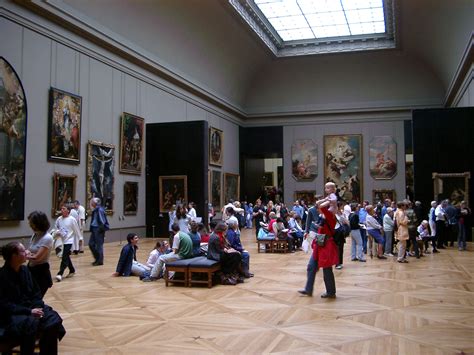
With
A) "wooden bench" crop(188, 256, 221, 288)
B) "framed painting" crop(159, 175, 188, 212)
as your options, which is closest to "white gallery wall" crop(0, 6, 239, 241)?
"framed painting" crop(159, 175, 188, 212)

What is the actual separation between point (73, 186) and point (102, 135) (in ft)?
9.49

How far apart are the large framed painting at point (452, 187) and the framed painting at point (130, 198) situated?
12962mm

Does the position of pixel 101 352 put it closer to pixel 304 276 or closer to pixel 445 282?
pixel 304 276

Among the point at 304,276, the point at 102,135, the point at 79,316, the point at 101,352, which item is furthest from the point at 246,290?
the point at 102,135

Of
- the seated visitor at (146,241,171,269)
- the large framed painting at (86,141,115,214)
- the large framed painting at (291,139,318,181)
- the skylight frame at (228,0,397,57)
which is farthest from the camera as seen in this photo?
the large framed painting at (291,139,318,181)

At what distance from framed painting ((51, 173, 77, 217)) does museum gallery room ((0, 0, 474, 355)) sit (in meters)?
0.06

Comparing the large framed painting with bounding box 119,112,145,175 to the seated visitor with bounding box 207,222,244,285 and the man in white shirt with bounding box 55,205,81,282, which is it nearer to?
the man in white shirt with bounding box 55,205,81,282

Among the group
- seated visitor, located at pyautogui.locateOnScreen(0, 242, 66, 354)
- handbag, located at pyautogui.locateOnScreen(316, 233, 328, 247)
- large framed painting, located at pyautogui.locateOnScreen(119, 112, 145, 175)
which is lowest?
seated visitor, located at pyautogui.locateOnScreen(0, 242, 66, 354)

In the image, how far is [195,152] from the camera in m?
20.9

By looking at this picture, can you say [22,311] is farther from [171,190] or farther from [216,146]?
[216,146]

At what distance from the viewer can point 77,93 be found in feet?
56.7

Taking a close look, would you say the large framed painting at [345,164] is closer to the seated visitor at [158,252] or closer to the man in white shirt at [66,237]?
the seated visitor at [158,252]

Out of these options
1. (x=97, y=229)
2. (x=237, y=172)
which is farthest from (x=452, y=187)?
(x=237, y=172)

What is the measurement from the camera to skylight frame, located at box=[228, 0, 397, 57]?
2747 cm
